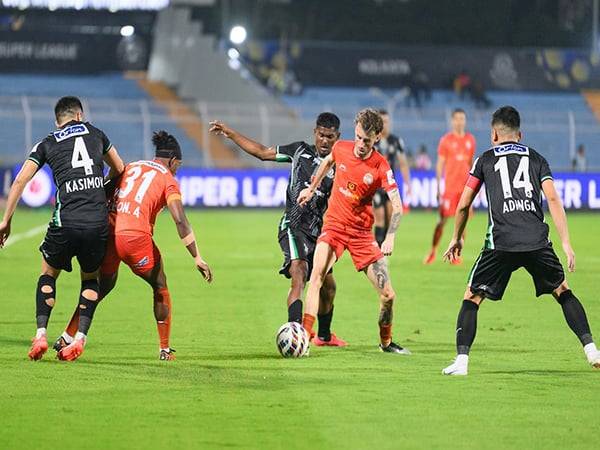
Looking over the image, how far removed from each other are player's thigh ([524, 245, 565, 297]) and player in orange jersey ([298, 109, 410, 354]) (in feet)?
4.68

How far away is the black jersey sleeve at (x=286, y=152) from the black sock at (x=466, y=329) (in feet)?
8.50

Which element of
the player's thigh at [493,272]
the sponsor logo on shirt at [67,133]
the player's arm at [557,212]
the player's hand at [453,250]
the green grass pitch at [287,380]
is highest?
the sponsor logo on shirt at [67,133]

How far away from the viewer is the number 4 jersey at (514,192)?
10.0m

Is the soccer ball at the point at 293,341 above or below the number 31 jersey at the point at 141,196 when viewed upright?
below

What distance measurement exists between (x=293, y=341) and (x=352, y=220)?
118cm

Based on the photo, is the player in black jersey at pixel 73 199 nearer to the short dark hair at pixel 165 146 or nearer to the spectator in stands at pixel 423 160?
the short dark hair at pixel 165 146

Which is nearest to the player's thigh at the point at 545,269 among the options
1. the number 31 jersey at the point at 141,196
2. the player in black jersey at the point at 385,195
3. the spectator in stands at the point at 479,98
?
the number 31 jersey at the point at 141,196

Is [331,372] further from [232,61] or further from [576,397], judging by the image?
[232,61]

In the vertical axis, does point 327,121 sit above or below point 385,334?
above

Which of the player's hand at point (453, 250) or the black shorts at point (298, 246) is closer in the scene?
the player's hand at point (453, 250)

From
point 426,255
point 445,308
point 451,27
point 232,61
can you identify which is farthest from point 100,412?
point 451,27

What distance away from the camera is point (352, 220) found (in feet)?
37.0

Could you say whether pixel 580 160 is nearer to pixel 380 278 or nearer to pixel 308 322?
pixel 380 278

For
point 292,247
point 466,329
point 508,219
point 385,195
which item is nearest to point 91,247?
point 292,247
